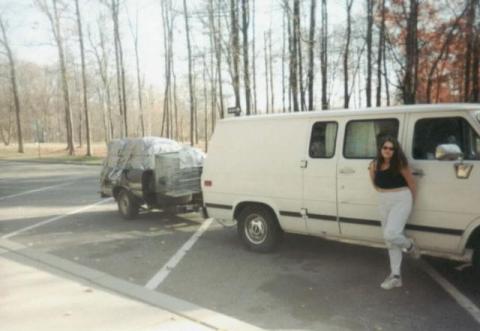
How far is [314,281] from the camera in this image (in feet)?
19.1

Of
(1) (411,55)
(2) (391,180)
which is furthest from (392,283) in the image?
→ (1) (411,55)

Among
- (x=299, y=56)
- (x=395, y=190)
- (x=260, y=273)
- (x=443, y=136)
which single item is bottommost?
(x=260, y=273)

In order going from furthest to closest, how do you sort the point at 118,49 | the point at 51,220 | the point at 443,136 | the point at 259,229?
the point at 118,49, the point at 51,220, the point at 259,229, the point at 443,136

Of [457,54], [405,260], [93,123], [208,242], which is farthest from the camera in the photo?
[93,123]

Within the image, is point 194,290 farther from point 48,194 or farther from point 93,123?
point 93,123

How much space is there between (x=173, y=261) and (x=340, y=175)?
112 inches

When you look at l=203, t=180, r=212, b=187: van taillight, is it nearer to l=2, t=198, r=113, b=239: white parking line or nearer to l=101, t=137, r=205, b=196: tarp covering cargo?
l=101, t=137, r=205, b=196: tarp covering cargo

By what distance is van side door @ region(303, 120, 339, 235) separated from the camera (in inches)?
243

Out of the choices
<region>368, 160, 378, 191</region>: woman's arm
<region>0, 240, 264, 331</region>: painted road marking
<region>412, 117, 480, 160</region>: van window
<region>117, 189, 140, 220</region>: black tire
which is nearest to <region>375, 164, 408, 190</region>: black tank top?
<region>368, 160, 378, 191</region>: woman's arm

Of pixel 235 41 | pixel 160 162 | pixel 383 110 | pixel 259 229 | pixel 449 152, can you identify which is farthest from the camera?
pixel 235 41

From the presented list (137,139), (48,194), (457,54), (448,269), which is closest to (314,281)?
(448,269)

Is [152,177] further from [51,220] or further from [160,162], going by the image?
[51,220]

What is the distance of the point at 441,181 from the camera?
17.1 feet

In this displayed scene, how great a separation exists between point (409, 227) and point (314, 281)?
1370mm
